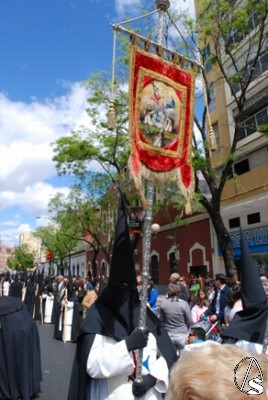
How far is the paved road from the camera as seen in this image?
6422 millimetres

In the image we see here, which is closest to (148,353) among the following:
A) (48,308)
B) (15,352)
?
(15,352)

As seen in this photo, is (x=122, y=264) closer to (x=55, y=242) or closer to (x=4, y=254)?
(x=55, y=242)

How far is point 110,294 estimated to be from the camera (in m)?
3.08

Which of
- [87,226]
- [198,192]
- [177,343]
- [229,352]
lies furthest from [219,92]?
[229,352]

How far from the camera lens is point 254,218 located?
63.2 feet

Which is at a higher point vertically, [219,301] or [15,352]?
[219,301]

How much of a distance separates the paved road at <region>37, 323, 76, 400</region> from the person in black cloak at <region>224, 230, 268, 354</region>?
12.3 feet

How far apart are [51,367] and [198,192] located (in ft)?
27.9

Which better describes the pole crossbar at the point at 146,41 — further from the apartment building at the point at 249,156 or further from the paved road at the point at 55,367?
the apartment building at the point at 249,156

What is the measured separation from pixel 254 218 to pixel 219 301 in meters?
12.6

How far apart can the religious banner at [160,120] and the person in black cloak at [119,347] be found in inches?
33.2

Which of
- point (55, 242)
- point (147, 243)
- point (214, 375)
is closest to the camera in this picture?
point (214, 375)

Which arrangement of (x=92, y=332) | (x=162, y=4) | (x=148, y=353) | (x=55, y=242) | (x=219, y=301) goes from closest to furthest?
(x=92, y=332) → (x=148, y=353) → (x=162, y=4) → (x=219, y=301) → (x=55, y=242)

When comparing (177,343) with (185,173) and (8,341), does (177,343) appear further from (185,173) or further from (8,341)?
(185,173)
